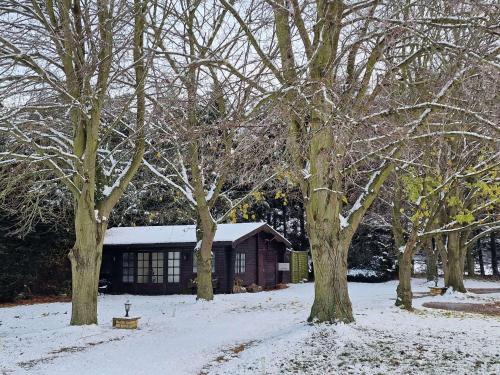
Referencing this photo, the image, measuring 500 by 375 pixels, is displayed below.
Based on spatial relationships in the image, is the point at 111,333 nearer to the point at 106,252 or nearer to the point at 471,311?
the point at 471,311

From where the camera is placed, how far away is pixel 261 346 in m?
9.59

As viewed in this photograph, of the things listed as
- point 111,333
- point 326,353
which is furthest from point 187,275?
point 326,353

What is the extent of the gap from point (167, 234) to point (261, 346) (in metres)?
17.5

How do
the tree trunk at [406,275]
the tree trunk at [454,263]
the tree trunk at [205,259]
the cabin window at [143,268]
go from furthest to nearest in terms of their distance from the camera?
the cabin window at [143,268] → the tree trunk at [454,263] → the tree trunk at [205,259] → the tree trunk at [406,275]

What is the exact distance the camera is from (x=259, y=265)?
2798cm

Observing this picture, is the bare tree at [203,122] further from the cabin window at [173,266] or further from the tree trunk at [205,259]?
the cabin window at [173,266]

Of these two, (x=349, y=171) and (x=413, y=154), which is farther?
(x=413, y=154)

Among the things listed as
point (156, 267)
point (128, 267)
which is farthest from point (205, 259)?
point (128, 267)

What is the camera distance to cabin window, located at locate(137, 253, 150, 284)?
2594 centimetres

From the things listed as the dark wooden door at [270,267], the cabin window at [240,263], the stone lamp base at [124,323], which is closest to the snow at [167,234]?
the cabin window at [240,263]

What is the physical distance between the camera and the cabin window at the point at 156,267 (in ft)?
84.5

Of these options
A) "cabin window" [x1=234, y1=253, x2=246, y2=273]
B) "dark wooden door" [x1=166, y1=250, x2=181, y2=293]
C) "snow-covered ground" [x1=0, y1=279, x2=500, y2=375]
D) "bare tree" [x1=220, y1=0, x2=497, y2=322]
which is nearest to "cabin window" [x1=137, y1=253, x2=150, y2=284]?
"dark wooden door" [x1=166, y1=250, x2=181, y2=293]

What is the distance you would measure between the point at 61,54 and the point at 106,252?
16.6 metres

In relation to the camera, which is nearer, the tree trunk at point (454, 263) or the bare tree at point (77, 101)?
the bare tree at point (77, 101)
